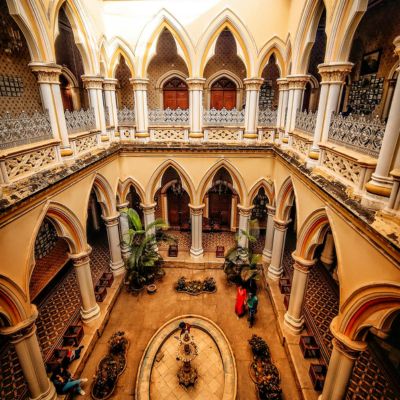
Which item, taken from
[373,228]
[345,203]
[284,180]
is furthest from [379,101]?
[373,228]

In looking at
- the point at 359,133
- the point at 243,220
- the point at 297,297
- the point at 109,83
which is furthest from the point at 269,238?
the point at 109,83

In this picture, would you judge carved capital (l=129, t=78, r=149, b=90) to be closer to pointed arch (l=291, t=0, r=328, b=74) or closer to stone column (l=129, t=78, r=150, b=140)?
stone column (l=129, t=78, r=150, b=140)

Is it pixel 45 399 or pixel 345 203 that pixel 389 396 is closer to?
pixel 345 203

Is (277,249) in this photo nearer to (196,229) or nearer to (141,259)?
(196,229)

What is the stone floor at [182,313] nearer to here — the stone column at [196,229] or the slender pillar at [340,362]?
the stone column at [196,229]

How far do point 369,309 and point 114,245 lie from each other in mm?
8178

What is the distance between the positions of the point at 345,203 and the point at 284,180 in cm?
416

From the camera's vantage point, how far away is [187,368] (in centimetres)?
656

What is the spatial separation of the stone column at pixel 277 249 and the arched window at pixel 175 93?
6.89 m

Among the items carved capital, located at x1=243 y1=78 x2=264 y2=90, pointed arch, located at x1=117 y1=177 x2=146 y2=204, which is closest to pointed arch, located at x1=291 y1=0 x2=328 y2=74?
carved capital, located at x1=243 y1=78 x2=264 y2=90

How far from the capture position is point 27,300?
199 inches

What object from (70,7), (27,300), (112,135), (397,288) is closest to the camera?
(397,288)

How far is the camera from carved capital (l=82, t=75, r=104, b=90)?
8239 mm

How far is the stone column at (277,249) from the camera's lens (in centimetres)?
931
